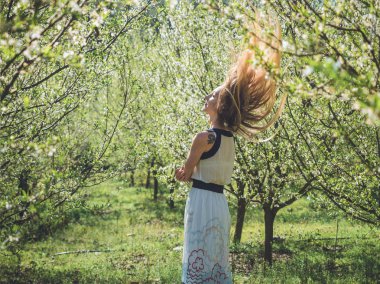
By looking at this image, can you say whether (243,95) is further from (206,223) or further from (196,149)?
(206,223)

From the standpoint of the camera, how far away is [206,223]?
13.8ft

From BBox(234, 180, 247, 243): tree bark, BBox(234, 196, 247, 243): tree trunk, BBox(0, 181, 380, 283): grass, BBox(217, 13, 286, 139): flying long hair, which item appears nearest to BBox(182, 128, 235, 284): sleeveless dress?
BBox(217, 13, 286, 139): flying long hair

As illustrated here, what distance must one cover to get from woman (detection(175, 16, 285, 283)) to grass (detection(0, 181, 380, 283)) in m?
4.22

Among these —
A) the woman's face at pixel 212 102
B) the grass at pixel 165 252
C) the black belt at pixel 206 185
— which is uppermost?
the woman's face at pixel 212 102

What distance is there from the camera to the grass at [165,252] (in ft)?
29.4

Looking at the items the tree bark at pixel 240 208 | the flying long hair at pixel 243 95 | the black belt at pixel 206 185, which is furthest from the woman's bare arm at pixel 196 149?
the tree bark at pixel 240 208

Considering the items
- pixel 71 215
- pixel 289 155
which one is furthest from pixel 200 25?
pixel 71 215

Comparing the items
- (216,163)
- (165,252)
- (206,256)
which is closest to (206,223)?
(206,256)

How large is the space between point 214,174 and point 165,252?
8691 millimetres

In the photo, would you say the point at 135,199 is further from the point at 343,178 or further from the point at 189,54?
the point at 343,178

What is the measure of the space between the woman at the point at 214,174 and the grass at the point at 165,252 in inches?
166

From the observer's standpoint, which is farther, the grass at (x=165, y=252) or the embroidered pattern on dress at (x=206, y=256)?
the grass at (x=165, y=252)

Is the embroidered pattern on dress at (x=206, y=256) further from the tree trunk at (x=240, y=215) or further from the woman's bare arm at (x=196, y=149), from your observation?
the tree trunk at (x=240, y=215)

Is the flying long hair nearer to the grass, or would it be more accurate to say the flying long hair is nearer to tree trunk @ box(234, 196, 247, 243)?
the grass
